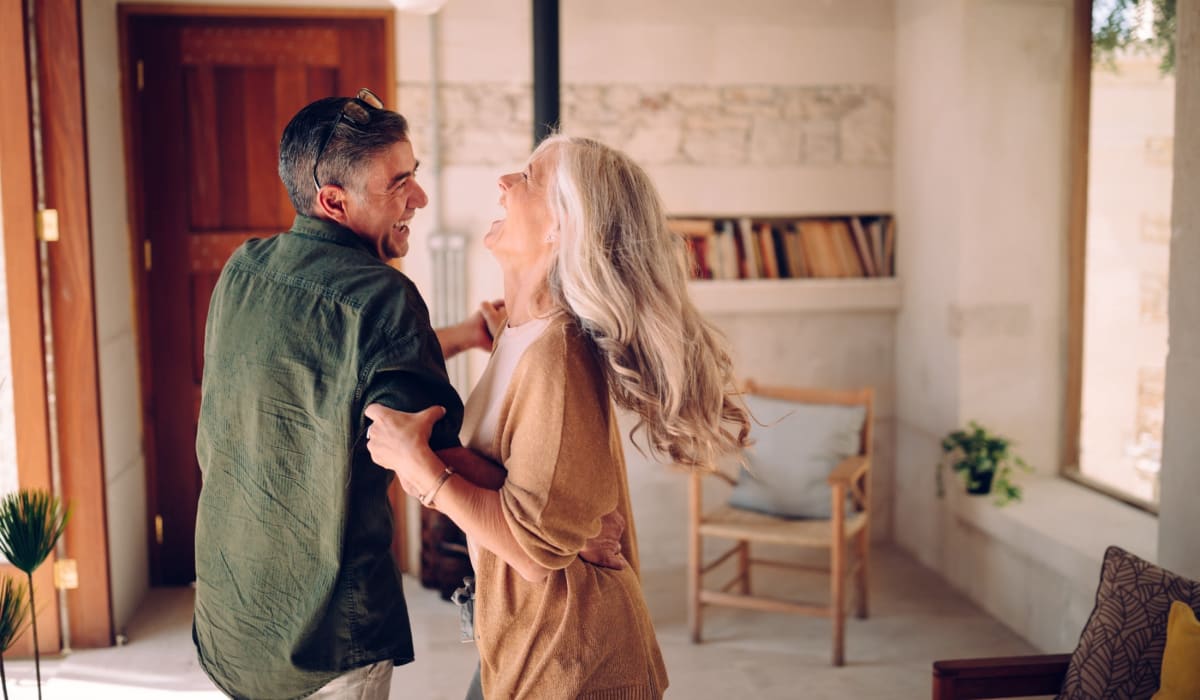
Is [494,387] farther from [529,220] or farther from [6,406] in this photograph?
[6,406]

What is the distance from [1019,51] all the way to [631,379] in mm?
3534

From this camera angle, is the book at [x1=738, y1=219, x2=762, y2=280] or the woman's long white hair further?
the book at [x1=738, y1=219, x2=762, y2=280]

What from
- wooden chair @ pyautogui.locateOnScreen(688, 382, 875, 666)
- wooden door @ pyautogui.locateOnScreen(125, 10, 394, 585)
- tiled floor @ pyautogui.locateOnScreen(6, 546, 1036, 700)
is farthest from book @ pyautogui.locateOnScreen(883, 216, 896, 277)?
wooden door @ pyautogui.locateOnScreen(125, 10, 394, 585)

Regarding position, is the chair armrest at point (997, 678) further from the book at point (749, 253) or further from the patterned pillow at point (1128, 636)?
the book at point (749, 253)

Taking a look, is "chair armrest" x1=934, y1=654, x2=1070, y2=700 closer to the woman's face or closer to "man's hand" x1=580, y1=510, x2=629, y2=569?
"man's hand" x1=580, y1=510, x2=629, y2=569

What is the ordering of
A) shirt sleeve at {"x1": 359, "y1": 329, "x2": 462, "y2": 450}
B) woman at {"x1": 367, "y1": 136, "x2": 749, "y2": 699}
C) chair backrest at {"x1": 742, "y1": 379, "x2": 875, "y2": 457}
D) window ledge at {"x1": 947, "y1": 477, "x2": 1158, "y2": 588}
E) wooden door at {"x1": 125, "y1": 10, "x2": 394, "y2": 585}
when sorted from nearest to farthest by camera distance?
shirt sleeve at {"x1": 359, "y1": 329, "x2": 462, "y2": 450}
woman at {"x1": 367, "y1": 136, "x2": 749, "y2": 699}
window ledge at {"x1": 947, "y1": 477, "x2": 1158, "y2": 588}
chair backrest at {"x1": 742, "y1": 379, "x2": 875, "y2": 457}
wooden door at {"x1": 125, "y1": 10, "x2": 394, "y2": 585}

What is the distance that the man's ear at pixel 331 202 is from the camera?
1.76m

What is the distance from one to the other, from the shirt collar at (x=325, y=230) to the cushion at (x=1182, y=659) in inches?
74.7

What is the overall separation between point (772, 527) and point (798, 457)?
1.12 feet

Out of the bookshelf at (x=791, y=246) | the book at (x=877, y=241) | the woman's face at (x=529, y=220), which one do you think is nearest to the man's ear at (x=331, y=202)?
the woman's face at (x=529, y=220)

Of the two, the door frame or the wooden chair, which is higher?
the door frame

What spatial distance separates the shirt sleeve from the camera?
160 centimetres

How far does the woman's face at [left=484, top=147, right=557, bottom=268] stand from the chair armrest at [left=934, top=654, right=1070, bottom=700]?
54.4 inches

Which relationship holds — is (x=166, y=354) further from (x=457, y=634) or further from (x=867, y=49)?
(x=867, y=49)
